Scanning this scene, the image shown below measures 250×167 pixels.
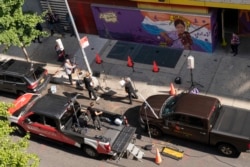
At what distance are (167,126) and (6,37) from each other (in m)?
9.69

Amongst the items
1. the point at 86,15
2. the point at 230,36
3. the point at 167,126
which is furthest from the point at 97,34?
the point at 167,126

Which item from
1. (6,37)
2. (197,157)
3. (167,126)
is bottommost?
(197,157)

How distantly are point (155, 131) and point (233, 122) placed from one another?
11.0ft

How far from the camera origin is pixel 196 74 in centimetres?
2069

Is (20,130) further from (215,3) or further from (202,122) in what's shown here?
(215,3)

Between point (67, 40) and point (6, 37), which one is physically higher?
point (6, 37)

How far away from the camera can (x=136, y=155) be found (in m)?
16.6

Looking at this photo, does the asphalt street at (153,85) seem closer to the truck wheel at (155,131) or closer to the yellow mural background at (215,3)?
the truck wheel at (155,131)

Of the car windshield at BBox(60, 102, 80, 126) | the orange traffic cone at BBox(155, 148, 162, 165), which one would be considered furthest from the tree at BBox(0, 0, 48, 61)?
the orange traffic cone at BBox(155, 148, 162, 165)

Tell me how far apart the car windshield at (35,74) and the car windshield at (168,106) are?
743 centimetres

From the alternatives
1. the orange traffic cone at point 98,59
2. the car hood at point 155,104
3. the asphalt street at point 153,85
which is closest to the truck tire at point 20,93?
the asphalt street at point 153,85

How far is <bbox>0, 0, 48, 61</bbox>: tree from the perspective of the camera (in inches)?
805

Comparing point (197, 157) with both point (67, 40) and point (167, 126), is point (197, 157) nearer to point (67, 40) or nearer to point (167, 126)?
point (167, 126)

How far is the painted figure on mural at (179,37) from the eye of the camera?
21609 mm
